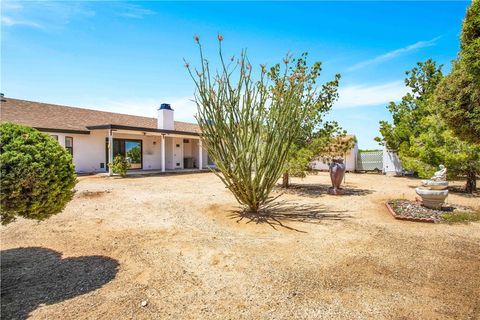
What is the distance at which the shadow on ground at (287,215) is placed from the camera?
A: 24.3 feet

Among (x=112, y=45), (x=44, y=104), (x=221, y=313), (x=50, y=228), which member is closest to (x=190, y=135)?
(x=44, y=104)

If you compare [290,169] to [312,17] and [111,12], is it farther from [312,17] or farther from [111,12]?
[111,12]

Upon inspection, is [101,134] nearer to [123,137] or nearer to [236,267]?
[123,137]

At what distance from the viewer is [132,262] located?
453cm

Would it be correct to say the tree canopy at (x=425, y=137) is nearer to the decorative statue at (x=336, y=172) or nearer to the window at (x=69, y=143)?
the decorative statue at (x=336, y=172)

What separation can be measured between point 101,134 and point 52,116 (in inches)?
128

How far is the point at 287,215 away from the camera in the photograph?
26.7 feet

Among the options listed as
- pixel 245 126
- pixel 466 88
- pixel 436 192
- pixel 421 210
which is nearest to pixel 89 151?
pixel 245 126

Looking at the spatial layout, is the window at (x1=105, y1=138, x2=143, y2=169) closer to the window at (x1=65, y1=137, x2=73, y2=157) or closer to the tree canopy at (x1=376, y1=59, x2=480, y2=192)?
the window at (x1=65, y1=137, x2=73, y2=157)

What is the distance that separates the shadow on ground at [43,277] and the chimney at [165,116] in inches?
640

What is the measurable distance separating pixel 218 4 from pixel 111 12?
10.1 feet

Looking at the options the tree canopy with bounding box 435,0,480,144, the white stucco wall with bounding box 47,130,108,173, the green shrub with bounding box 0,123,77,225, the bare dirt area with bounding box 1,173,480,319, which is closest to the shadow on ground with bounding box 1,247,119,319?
the bare dirt area with bounding box 1,173,480,319

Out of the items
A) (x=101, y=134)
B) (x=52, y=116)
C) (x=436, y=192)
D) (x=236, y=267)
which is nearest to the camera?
(x=236, y=267)

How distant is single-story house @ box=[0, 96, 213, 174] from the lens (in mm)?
16172
